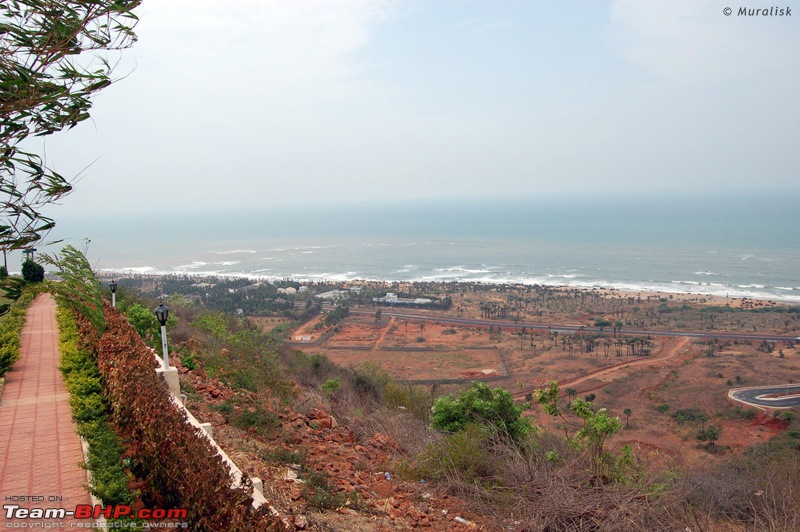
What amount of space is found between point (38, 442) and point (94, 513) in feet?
6.35

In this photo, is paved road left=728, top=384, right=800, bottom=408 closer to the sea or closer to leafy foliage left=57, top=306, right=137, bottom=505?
leafy foliage left=57, top=306, right=137, bottom=505

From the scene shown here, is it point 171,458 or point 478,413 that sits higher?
point 171,458

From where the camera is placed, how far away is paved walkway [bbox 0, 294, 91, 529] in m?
3.96

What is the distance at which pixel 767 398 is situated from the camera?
20625 mm

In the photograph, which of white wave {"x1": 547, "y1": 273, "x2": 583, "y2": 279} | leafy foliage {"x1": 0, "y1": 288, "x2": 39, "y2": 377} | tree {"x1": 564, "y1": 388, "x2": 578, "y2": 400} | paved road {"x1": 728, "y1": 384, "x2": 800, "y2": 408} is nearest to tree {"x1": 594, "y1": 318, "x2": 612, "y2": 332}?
paved road {"x1": 728, "y1": 384, "x2": 800, "y2": 408}

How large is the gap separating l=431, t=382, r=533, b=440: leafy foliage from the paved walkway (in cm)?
583

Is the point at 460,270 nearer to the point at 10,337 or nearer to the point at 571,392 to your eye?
the point at 571,392

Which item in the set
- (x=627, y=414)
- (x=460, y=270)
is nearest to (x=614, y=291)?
(x=460, y=270)

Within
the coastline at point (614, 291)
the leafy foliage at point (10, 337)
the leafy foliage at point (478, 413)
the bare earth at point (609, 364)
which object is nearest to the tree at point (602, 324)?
the bare earth at point (609, 364)

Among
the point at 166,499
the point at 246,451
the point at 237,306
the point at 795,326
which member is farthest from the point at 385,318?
the point at 166,499

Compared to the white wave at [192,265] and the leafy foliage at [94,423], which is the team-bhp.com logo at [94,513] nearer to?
the leafy foliage at [94,423]

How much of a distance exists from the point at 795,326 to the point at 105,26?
4334 cm

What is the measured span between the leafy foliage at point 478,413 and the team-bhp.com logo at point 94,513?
600 cm

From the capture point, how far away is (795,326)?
34531 mm
